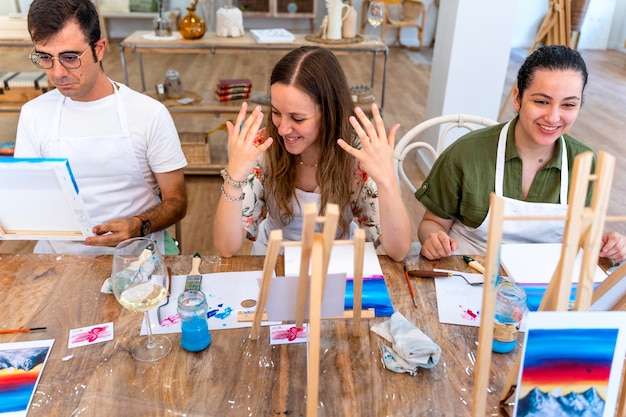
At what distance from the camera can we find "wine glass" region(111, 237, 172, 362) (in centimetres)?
103

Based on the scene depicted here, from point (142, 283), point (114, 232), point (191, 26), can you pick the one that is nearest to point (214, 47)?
point (191, 26)

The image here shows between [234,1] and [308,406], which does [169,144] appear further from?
[234,1]

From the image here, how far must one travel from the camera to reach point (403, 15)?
7.51 metres

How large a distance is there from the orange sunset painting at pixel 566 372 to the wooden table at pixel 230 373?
0.15 metres

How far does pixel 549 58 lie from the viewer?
1446 mm

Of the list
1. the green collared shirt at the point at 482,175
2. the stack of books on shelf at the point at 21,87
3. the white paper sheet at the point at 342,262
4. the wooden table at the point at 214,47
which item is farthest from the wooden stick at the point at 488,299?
the stack of books on shelf at the point at 21,87

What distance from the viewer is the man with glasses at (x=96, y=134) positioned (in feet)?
5.04

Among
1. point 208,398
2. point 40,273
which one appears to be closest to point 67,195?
point 40,273

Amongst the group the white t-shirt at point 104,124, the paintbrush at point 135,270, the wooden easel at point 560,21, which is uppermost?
the wooden easel at point 560,21

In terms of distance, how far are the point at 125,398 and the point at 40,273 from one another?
1.70ft

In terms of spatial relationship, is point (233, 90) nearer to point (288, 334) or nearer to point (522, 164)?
point (522, 164)

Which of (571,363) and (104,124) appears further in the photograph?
(104,124)

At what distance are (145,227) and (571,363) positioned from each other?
1.24m

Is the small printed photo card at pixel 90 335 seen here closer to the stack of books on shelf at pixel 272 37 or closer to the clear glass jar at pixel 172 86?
the stack of books on shelf at pixel 272 37
